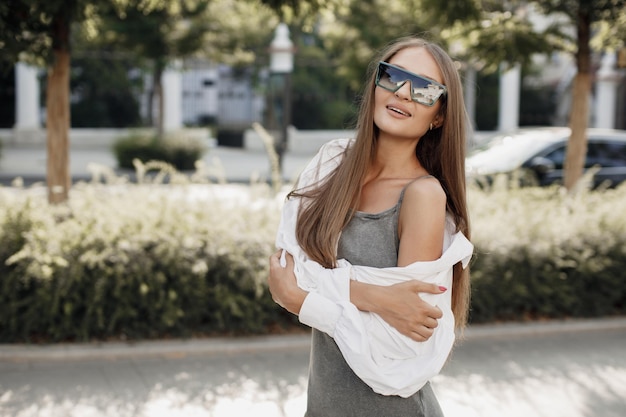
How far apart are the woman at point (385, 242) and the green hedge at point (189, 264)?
270 centimetres

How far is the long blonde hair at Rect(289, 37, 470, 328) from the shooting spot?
6.30 ft

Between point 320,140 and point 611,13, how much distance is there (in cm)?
2028

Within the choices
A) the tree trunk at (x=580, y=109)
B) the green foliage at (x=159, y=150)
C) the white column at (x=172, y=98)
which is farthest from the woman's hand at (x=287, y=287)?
the white column at (x=172, y=98)

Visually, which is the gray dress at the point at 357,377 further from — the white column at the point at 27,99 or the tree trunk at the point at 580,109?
the white column at the point at 27,99

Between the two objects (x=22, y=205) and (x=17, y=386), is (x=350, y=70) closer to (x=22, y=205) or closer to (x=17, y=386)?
(x=22, y=205)

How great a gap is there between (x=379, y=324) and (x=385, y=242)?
0.72ft

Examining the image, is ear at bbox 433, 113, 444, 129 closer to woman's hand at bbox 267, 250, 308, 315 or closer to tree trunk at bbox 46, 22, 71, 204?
woman's hand at bbox 267, 250, 308, 315

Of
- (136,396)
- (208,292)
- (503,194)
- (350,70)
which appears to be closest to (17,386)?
(136,396)

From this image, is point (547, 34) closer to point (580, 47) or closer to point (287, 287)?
point (580, 47)

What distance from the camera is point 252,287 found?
5199 mm

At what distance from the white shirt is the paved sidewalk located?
7.99 ft

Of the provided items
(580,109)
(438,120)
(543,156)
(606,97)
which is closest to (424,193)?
(438,120)

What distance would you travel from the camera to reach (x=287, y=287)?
1895 millimetres

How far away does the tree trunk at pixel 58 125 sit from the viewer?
643 cm
